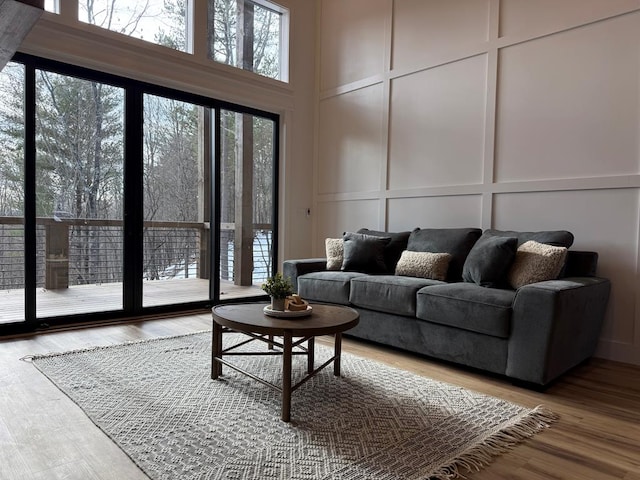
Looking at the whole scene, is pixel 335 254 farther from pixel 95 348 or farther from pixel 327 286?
pixel 95 348

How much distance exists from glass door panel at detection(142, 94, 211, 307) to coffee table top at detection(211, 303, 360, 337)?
206cm

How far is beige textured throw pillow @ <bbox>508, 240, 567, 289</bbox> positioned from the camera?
2.76 m

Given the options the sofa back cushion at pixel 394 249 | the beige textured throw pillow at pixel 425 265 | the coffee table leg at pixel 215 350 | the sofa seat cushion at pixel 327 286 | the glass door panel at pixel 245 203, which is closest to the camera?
the coffee table leg at pixel 215 350

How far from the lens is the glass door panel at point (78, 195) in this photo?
141 inches

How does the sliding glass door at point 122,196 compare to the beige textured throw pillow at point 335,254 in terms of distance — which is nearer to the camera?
the sliding glass door at point 122,196

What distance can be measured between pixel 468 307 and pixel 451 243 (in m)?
0.96

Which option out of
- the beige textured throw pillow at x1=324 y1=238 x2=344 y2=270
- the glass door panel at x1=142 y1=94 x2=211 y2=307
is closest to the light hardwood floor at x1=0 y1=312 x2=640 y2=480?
the beige textured throw pillow at x1=324 y1=238 x2=344 y2=270

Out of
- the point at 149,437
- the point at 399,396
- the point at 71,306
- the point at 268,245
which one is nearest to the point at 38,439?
the point at 149,437

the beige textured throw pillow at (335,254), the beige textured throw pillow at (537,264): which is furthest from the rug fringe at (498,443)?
the beige textured throw pillow at (335,254)

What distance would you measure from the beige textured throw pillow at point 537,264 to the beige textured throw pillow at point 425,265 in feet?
1.78

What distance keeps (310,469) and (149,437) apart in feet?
2.30

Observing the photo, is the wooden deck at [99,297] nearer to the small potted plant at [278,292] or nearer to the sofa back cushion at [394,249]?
the sofa back cushion at [394,249]

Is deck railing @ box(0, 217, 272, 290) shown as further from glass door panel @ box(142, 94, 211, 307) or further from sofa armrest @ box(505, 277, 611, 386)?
sofa armrest @ box(505, 277, 611, 386)

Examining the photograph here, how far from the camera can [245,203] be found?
16.2 ft
